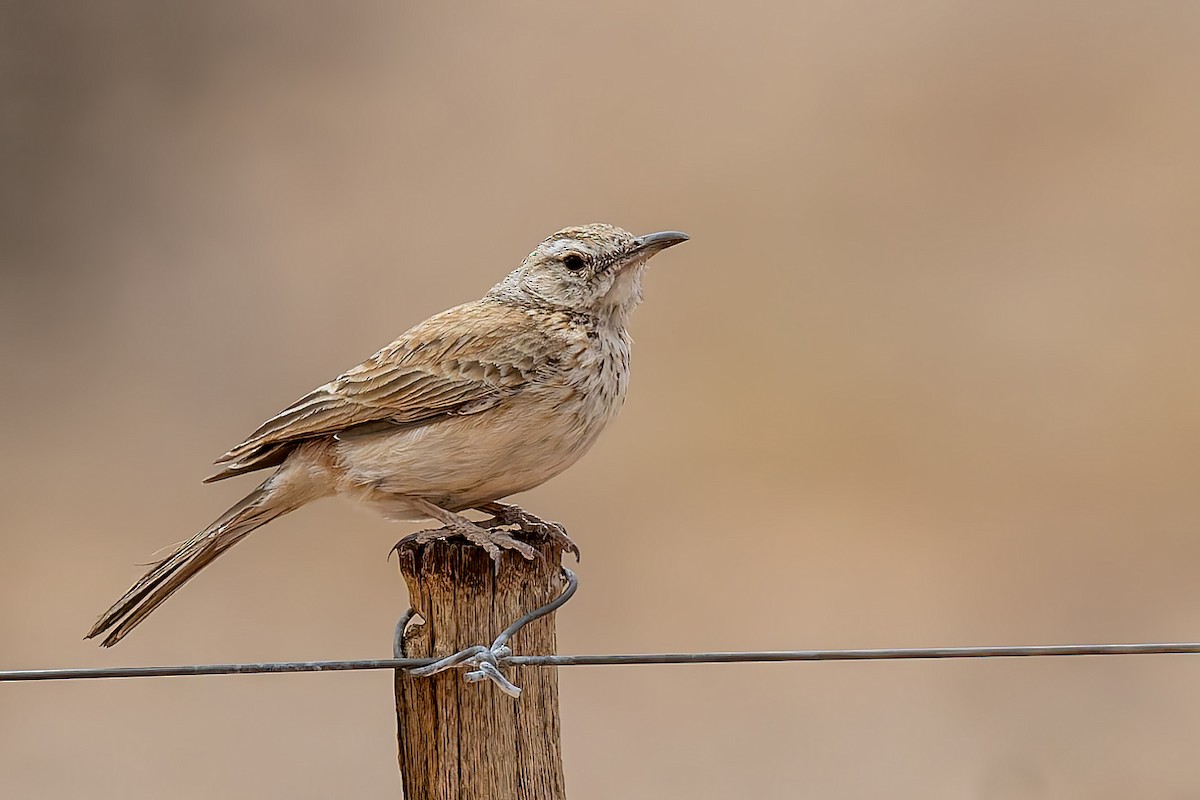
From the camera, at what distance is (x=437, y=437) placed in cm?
305

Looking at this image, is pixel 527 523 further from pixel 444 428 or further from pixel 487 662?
pixel 487 662

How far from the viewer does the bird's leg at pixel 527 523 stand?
118 inches

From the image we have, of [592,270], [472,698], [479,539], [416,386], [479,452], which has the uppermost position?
[592,270]

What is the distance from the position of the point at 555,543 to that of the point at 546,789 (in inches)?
20.9

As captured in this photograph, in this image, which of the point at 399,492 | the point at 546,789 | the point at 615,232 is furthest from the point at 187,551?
the point at 615,232

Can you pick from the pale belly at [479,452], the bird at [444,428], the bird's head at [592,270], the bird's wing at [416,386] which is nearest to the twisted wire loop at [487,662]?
the bird at [444,428]

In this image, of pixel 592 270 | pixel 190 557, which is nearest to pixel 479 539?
pixel 190 557

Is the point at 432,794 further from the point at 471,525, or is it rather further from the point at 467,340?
the point at 467,340

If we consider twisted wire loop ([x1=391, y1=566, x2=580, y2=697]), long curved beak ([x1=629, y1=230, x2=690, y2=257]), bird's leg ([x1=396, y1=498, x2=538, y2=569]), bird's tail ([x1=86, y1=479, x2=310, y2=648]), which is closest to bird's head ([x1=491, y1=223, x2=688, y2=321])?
long curved beak ([x1=629, y1=230, x2=690, y2=257])

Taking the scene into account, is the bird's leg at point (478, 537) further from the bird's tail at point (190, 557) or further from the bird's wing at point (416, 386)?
the bird's tail at point (190, 557)

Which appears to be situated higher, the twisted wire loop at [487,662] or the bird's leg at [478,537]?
the bird's leg at [478,537]

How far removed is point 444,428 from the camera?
3.07 m

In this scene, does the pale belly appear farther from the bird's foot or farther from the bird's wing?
the bird's foot

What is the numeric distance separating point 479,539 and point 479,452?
0.30 m
